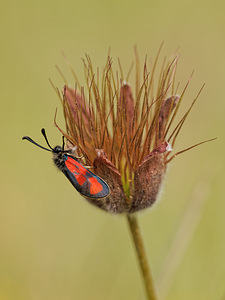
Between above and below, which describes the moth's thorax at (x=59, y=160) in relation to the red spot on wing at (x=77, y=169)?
above

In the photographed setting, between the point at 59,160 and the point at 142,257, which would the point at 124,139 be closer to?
the point at 59,160

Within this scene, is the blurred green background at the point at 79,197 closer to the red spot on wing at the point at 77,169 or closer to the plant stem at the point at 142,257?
the plant stem at the point at 142,257

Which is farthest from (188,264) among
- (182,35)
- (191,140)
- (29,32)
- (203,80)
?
(29,32)

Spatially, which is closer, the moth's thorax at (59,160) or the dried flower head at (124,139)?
the dried flower head at (124,139)

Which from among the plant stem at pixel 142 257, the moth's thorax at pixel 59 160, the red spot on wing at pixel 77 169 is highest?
the moth's thorax at pixel 59 160

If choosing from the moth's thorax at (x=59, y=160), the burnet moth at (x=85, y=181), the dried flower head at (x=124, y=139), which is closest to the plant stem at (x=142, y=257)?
the dried flower head at (x=124, y=139)

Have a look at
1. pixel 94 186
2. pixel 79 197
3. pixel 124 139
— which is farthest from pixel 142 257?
pixel 79 197

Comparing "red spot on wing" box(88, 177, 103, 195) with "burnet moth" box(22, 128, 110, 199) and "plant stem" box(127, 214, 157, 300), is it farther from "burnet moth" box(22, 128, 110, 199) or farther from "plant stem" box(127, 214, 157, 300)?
"plant stem" box(127, 214, 157, 300)
